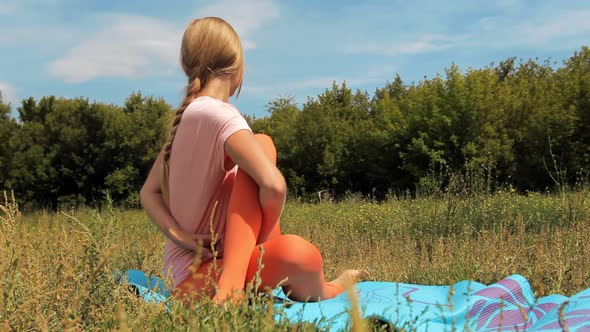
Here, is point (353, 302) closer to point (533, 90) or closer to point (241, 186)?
point (241, 186)

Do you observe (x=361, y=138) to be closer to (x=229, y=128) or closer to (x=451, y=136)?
(x=451, y=136)

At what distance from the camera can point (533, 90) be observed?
17.5m

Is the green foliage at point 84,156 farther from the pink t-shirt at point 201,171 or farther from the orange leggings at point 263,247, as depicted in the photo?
the orange leggings at point 263,247

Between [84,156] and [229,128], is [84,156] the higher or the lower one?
the lower one

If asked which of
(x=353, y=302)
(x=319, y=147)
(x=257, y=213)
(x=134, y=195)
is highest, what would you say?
(x=353, y=302)

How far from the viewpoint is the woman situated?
266 centimetres

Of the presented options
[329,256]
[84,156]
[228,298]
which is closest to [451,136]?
[329,256]

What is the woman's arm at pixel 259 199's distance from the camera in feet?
8.58

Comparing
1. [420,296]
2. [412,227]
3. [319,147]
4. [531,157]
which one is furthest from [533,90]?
[420,296]

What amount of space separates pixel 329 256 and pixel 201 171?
2.88m

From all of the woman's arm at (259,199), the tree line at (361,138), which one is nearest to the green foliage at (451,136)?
the tree line at (361,138)

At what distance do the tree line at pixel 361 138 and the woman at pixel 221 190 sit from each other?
501 inches

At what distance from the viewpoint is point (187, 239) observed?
9.73 feet

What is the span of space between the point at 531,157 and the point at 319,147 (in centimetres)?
762
